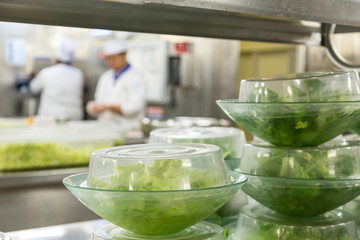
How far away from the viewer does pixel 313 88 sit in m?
0.81

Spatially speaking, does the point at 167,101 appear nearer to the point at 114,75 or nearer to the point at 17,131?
the point at 114,75

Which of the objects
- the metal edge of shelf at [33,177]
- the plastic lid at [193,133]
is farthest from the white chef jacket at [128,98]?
the plastic lid at [193,133]

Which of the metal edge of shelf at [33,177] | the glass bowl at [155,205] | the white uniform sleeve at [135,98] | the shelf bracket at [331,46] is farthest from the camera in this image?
the white uniform sleeve at [135,98]

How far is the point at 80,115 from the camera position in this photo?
221 inches

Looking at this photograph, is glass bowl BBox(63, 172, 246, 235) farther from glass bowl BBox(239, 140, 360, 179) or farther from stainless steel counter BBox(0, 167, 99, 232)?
stainless steel counter BBox(0, 167, 99, 232)

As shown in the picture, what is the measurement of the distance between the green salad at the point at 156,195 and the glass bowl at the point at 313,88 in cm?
24

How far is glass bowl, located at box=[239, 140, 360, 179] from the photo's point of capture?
2.70 feet

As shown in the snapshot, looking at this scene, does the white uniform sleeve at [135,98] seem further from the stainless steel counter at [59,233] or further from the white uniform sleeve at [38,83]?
the stainless steel counter at [59,233]

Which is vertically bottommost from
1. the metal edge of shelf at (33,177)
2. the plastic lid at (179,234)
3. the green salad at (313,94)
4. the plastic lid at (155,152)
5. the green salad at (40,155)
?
the metal edge of shelf at (33,177)

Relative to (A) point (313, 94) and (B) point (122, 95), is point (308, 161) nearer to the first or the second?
(A) point (313, 94)

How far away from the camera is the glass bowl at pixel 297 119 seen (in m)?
0.80

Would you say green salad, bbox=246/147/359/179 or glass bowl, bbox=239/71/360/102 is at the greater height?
glass bowl, bbox=239/71/360/102

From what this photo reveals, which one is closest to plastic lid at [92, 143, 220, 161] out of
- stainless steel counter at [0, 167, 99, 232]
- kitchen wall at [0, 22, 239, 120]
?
stainless steel counter at [0, 167, 99, 232]

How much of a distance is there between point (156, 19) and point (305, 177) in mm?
425
